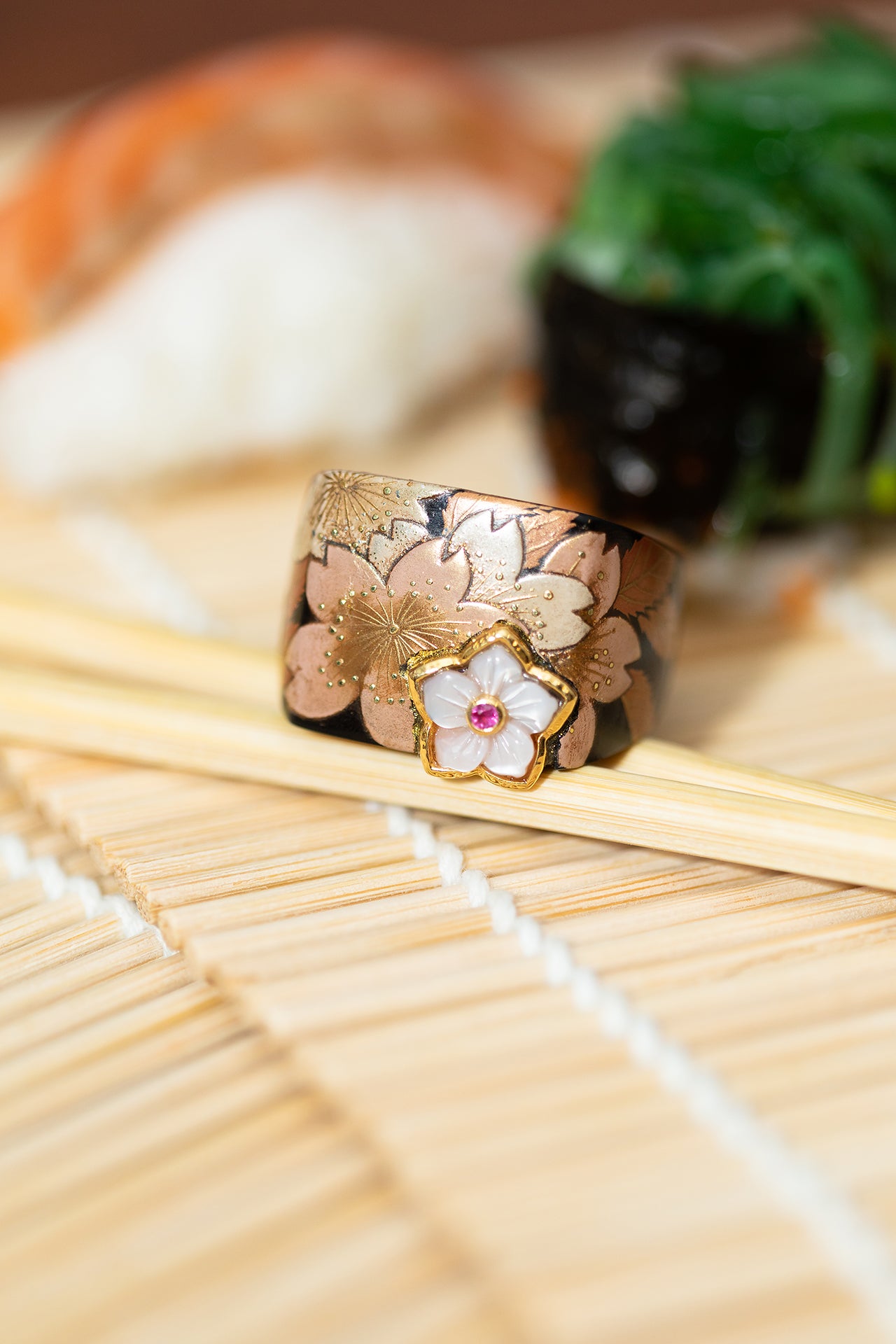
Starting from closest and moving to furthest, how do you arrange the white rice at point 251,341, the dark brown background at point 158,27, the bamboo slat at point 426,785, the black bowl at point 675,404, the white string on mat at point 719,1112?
the white string on mat at point 719,1112
the bamboo slat at point 426,785
the black bowl at point 675,404
the white rice at point 251,341
the dark brown background at point 158,27

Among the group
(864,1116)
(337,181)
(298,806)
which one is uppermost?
(337,181)

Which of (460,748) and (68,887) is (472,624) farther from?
(68,887)

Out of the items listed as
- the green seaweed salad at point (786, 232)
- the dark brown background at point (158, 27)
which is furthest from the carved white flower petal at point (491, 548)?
the dark brown background at point (158, 27)

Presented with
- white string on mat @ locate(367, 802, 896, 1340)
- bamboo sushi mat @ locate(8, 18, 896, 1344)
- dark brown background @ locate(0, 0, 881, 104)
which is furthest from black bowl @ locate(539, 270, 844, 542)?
dark brown background @ locate(0, 0, 881, 104)

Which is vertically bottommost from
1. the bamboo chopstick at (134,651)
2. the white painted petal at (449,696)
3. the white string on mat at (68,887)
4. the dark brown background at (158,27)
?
the white string on mat at (68,887)

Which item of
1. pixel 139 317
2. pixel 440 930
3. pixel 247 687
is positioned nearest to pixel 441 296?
pixel 139 317

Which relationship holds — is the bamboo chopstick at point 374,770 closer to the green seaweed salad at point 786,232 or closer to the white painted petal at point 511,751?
the white painted petal at point 511,751

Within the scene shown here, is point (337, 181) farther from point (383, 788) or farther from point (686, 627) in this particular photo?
point (383, 788)
